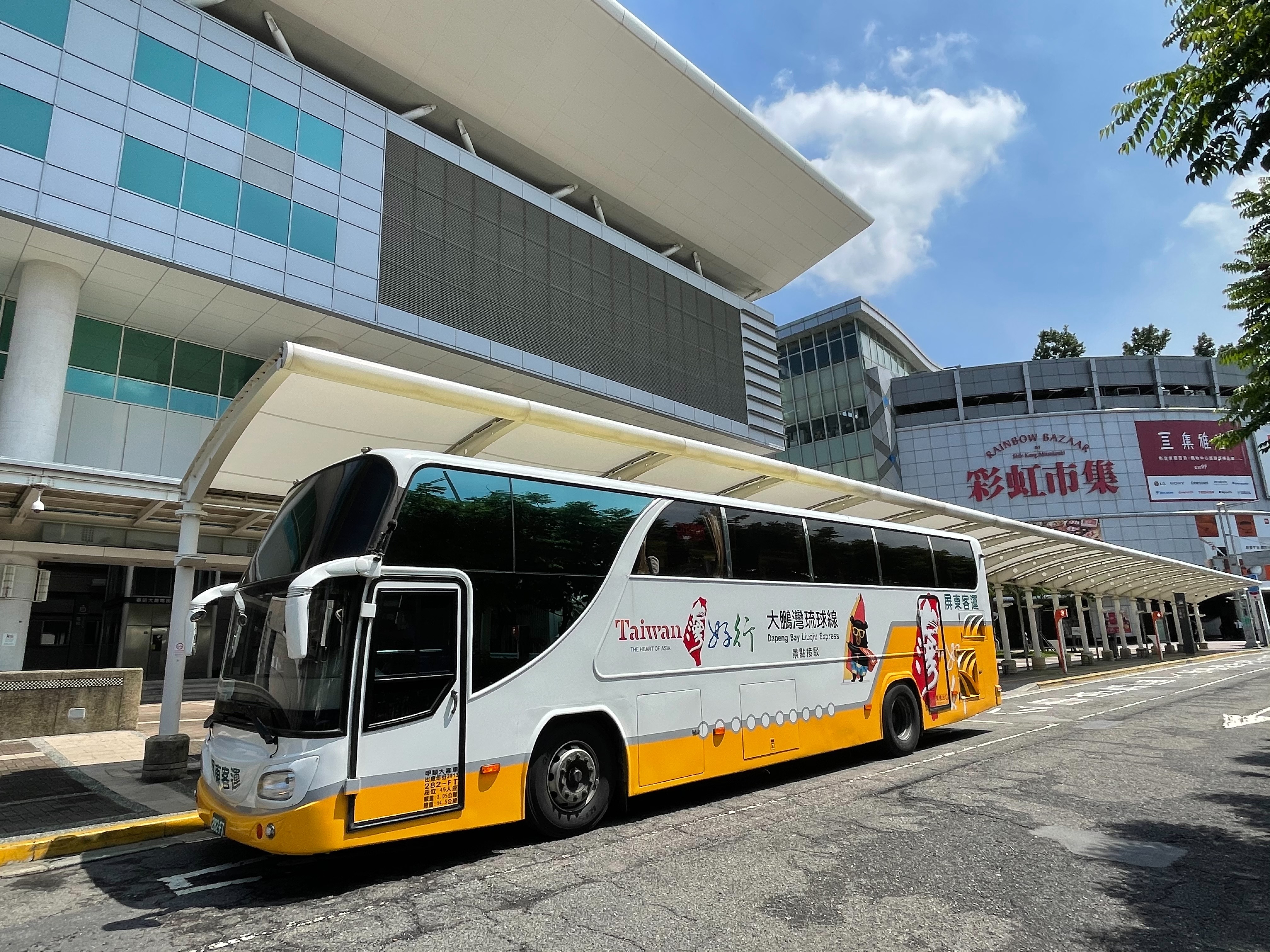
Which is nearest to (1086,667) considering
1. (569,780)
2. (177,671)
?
(569,780)

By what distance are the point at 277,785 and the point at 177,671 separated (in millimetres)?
6138

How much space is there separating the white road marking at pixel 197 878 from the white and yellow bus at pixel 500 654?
446 millimetres

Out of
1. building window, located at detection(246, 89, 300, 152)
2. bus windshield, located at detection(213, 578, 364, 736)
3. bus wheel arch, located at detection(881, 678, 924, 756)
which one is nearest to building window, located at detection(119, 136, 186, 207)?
building window, located at detection(246, 89, 300, 152)

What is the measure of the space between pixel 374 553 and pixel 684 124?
1072 inches

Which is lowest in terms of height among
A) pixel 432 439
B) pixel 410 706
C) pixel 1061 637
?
pixel 1061 637

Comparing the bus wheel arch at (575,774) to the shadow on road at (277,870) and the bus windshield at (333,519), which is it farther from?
the bus windshield at (333,519)

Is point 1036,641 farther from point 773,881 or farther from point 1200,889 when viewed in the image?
point 773,881

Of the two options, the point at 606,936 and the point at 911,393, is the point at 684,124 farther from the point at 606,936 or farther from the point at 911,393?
the point at 911,393

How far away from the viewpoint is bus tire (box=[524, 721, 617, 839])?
6418mm

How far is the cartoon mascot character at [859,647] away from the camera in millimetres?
9852

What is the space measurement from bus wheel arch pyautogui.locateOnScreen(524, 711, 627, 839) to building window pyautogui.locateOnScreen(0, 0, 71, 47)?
20.1 m

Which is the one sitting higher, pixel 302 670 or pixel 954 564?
pixel 954 564

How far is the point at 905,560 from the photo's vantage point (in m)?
11.2

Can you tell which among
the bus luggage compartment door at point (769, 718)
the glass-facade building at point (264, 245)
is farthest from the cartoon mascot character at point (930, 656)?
the glass-facade building at point (264, 245)
